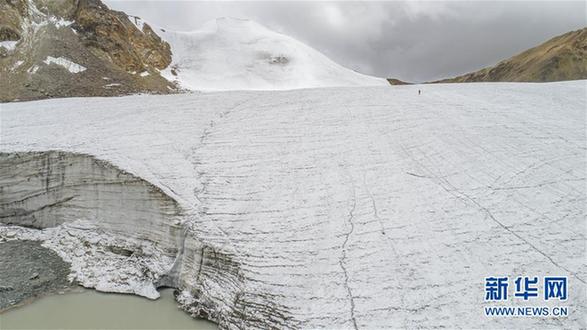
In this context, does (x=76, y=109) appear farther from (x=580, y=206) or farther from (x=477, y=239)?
(x=580, y=206)

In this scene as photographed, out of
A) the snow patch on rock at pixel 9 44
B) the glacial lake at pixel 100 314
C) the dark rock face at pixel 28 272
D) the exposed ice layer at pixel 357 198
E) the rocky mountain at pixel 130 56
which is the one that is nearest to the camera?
the exposed ice layer at pixel 357 198

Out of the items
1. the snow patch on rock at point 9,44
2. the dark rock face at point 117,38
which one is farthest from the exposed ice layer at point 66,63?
the dark rock face at point 117,38

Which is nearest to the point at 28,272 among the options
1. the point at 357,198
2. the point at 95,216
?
the point at 95,216

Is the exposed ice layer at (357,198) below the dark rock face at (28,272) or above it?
above

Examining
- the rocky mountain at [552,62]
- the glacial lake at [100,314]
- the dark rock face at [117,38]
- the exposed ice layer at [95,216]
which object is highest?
the rocky mountain at [552,62]

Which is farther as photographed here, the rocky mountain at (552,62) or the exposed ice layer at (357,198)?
the rocky mountain at (552,62)

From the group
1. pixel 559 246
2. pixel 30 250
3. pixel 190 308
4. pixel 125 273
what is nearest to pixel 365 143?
pixel 559 246

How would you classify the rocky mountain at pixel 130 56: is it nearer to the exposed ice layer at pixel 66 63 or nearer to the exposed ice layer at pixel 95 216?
the exposed ice layer at pixel 66 63

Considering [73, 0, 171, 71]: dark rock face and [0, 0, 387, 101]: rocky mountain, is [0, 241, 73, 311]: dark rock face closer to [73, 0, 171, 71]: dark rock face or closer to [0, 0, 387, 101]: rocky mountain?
[0, 0, 387, 101]: rocky mountain
